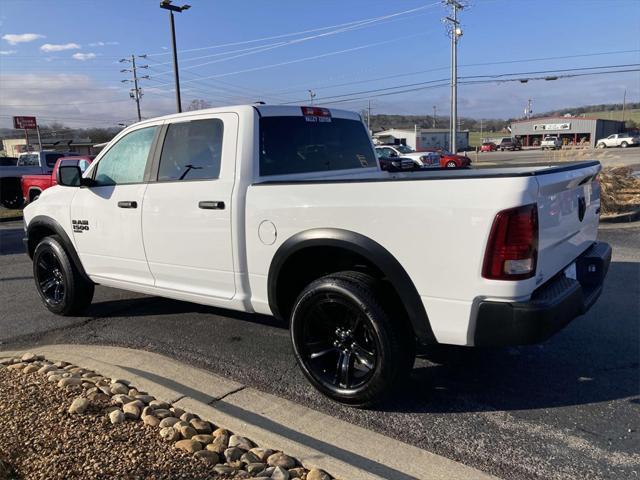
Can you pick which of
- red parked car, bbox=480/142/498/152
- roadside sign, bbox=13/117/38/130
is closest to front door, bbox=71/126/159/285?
roadside sign, bbox=13/117/38/130

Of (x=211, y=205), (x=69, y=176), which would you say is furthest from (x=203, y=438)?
(x=69, y=176)

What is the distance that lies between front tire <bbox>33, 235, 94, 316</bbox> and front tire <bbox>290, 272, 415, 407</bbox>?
2.83 meters

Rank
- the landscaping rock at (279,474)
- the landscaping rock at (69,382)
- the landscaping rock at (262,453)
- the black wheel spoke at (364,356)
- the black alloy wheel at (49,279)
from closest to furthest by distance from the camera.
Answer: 1. the landscaping rock at (279,474)
2. the landscaping rock at (262,453)
3. the black wheel spoke at (364,356)
4. the landscaping rock at (69,382)
5. the black alloy wheel at (49,279)

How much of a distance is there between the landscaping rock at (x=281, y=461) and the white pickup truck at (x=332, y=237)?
72 centimetres

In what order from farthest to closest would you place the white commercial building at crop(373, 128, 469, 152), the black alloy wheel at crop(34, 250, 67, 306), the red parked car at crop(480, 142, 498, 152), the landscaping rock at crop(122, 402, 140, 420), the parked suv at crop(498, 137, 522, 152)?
the white commercial building at crop(373, 128, 469, 152) < the red parked car at crop(480, 142, 498, 152) < the parked suv at crop(498, 137, 522, 152) < the black alloy wheel at crop(34, 250, 67, 306) < the landscaping rock at crop(122, 402, 140, 420)

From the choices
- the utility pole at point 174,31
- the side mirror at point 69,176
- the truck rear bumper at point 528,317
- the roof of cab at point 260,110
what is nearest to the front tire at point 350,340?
the truck rear bumper at point 528,317

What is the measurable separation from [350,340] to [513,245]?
1235 mm

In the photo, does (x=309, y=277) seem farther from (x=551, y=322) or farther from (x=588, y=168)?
(x=588, y=168)

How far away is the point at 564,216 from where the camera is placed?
3.16 m

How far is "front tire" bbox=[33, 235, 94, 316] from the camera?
5.26 m

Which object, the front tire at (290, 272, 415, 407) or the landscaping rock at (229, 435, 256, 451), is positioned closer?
the landscaping rock at (229, 435, 256, 451)

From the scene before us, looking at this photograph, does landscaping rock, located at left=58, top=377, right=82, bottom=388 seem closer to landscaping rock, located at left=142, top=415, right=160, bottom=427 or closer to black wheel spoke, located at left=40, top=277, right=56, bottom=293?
landscaping rock, located at left=142, top=415, right=160, bottom=427

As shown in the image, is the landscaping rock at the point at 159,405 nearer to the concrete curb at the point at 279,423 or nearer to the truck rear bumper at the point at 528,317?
the concrete curb at the point at 279,423

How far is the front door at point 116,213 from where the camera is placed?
453 centimetres
